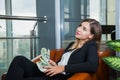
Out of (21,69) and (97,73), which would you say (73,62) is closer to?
(97,73)

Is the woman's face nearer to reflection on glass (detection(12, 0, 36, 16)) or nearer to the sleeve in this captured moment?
the sleeve

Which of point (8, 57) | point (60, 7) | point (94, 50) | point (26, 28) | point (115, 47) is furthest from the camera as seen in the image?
point (26, 28)

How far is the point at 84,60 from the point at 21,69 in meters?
0.59

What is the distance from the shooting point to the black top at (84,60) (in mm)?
2340

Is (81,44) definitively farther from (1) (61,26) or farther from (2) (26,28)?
(2) (26,28)

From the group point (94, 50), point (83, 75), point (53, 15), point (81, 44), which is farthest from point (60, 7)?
point (83, 75)

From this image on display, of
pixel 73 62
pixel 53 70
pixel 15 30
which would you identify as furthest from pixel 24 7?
pixel 53 70

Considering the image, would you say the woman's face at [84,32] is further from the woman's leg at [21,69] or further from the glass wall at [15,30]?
the glass wall at [15,30]

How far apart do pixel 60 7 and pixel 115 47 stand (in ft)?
6.67

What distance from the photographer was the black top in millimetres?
2340

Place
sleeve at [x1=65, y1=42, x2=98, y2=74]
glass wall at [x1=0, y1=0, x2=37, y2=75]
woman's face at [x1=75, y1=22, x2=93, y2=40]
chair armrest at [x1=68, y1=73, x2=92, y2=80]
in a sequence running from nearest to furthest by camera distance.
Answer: chair armrest at [x1=68, y1=73, x2=92, y2=80] → sleeve at [x1=65, y1=42, x2=98, y2=74] → woman's face at [x1=75, y1=22, x2=93, y2=40] → glass wall at [x1=0, y1=0, x2=37, y2=75]

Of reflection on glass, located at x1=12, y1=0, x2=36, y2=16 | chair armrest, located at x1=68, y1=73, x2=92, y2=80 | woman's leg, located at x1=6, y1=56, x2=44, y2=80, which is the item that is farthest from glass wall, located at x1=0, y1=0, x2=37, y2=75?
chair armrest, located at x1=68, y1=73, x2=92, y2=80

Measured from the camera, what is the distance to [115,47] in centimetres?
209

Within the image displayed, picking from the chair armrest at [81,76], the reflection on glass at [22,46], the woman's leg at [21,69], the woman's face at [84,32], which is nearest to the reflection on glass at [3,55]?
the reflection on glass at [22,46]
